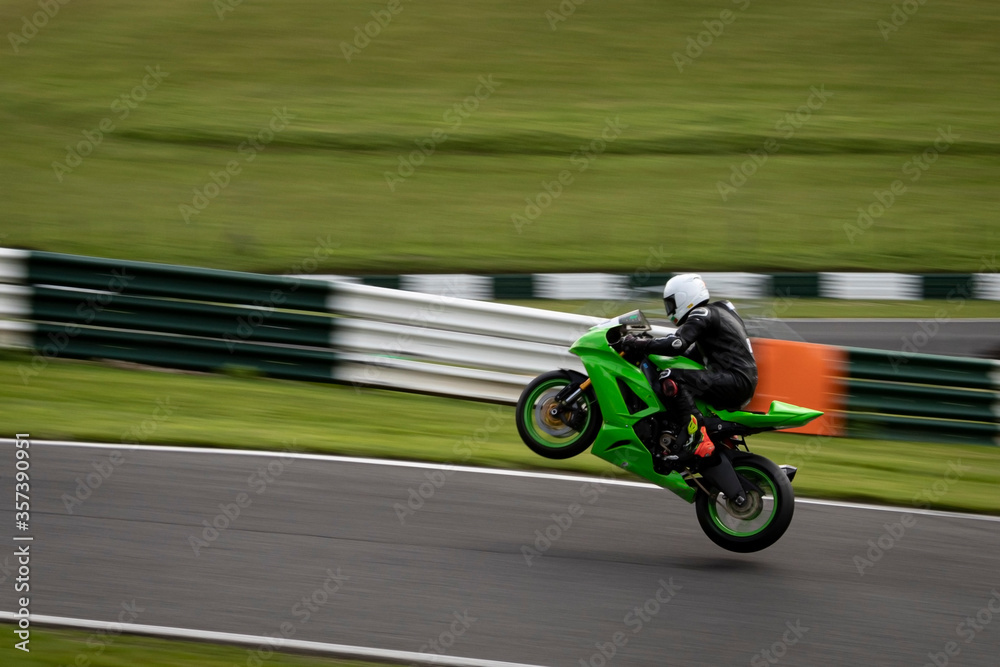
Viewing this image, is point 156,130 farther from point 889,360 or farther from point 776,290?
point 889,360

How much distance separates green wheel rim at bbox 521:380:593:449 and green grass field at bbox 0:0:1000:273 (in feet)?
33.9

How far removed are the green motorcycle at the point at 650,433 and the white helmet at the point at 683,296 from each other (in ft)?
0.63

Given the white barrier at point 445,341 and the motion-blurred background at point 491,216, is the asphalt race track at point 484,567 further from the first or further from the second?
the white barrier at point 445,341

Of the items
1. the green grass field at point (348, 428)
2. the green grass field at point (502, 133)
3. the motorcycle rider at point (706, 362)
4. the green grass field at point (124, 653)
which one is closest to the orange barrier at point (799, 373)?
the green grass field at point (348, 428)

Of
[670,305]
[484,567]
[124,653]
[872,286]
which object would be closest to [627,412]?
[670,305]

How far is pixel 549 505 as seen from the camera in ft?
24.9

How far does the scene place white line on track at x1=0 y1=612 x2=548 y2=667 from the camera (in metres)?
5.14

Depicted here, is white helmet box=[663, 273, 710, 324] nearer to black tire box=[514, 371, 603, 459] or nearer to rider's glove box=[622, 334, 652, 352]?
rider's glove box=[622, 334, 652, 352]

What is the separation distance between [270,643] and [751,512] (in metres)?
3.07

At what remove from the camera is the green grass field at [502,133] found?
19531 mm

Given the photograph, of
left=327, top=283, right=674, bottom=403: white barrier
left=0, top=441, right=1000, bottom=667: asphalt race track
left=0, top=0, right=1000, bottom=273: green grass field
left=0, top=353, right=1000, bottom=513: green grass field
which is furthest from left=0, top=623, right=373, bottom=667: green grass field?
left=0, top=0, right=1000, bottom=273: green grass field

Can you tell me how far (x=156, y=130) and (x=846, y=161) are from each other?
586 inches

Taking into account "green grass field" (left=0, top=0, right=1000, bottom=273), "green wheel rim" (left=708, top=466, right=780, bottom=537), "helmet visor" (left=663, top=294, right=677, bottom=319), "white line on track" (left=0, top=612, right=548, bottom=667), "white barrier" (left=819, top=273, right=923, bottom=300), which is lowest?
"white line on track" (left=0, top=612, right=548, bottom=667)

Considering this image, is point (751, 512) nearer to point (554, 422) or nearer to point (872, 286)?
point (554, 422)
